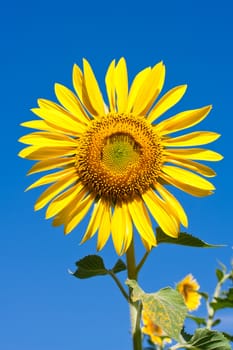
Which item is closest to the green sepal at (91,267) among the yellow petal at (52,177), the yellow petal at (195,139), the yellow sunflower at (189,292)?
the yellow petal at (52,177)

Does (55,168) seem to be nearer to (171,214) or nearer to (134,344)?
(171,214)

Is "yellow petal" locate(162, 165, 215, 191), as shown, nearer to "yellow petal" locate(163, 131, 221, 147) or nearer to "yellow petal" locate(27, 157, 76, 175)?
"yellow petal" locate(163, 131, 221, 147)

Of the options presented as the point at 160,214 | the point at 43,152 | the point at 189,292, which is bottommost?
the point at 160,214

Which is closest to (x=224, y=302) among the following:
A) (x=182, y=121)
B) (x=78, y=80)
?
(x=182, y=121)

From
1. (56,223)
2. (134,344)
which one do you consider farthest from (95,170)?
(134,344)

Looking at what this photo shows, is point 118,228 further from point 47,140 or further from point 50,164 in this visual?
point 47,140

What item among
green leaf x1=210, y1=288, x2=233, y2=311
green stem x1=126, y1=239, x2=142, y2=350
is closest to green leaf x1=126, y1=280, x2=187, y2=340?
green stem x1=126, y1=239, x2=142, y2=350
